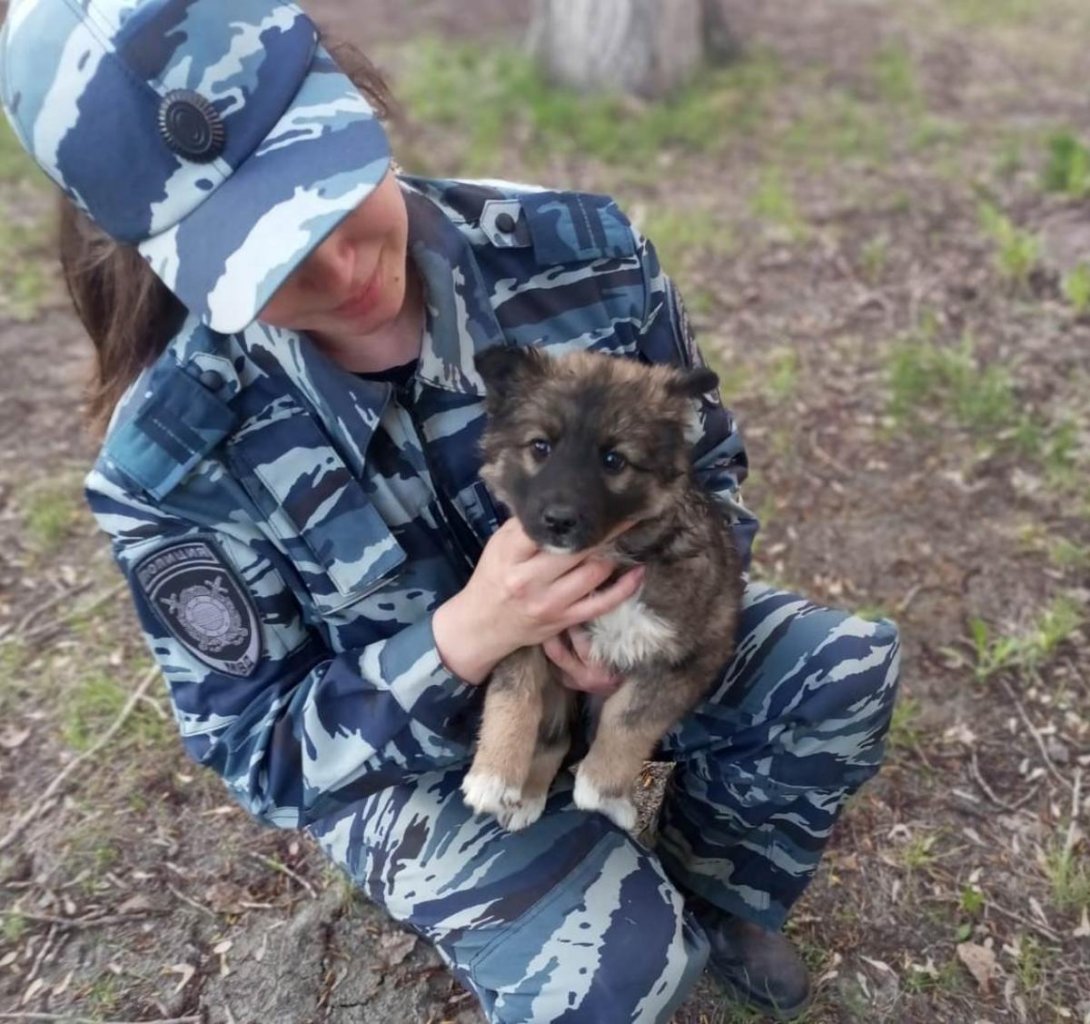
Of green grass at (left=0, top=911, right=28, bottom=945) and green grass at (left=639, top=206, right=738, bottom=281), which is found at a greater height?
green grass at (left=0, top=911, right=28, bottom=945)

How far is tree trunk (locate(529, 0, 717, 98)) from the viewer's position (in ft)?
25.4

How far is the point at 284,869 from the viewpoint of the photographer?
3.23 meters

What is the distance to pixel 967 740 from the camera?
3.56m

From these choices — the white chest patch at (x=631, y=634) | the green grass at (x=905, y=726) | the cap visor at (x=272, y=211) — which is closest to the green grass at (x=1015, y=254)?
the green grass at (x=905, y=726)

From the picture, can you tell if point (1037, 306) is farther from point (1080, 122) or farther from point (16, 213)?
point (16, 213)

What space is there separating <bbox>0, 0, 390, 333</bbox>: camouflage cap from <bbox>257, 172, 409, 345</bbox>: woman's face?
0.07 metres

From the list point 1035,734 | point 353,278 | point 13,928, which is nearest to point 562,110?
point 1035,734

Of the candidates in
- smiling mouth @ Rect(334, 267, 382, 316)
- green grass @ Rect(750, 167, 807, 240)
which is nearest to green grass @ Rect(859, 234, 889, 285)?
green grass @ Rect(750, 167, 807, 240)

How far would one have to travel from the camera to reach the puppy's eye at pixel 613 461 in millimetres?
2451

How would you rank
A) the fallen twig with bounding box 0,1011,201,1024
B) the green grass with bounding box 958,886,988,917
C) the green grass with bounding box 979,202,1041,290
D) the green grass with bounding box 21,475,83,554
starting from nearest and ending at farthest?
the fallen twig with bounding box 0,1011,201,1024 → the green grass with bounding box 958,886,988,917 → the green grass with bounding box 21,475,83,554 → the green grass with bounding box 979,202,1041,290

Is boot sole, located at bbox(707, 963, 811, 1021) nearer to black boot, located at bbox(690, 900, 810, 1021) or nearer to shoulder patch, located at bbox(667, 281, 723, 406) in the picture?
black boot, located at bbox(690, 900, 810, 1021)

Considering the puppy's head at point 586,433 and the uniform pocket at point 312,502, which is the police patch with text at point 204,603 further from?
the puppy's head at point 586,433

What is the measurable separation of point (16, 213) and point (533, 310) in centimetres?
535

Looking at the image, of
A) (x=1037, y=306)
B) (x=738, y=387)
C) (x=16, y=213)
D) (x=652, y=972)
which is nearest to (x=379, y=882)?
(x=652, y=972)
